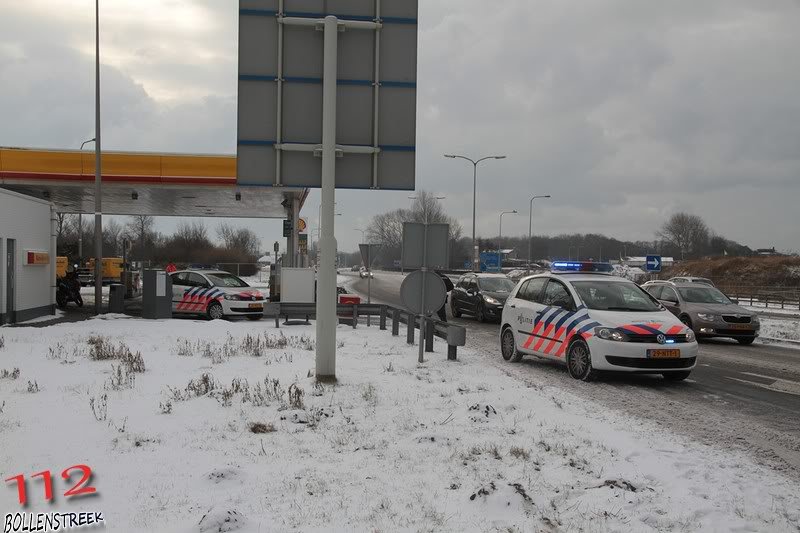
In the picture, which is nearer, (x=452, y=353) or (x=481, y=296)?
(x=452, y=353)

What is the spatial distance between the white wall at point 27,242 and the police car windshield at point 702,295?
17686 millimetres

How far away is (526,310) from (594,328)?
6.18ft

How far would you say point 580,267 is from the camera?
42.2 feet

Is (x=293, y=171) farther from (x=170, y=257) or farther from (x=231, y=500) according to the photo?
(x=170, y=257)

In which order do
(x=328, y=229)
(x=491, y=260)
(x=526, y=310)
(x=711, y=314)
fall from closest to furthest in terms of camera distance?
1. (x=328, y=229)
2. (x=526, y=310)
3. (x=711, y=314)
4. (x=491, y=260)

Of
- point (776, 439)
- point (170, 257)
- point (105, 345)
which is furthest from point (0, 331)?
point (170, 257)

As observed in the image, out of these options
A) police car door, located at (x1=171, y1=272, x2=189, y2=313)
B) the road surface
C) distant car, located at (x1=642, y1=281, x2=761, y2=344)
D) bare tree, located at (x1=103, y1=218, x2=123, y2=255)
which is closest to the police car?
the road surface

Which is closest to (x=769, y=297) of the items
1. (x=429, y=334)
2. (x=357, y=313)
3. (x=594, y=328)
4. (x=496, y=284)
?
(x=496, y=284)

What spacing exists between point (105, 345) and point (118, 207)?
70.5 ft

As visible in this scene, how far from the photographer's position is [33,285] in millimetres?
18750

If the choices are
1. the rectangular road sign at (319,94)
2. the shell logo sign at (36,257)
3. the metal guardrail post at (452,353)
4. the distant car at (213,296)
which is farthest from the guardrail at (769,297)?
the shell logo sign at (36,257)

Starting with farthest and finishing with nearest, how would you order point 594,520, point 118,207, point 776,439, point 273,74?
point 118,207, point 273,74, point 776,439, point 594,520

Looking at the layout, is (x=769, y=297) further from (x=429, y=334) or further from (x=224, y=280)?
(x=429, y=334)

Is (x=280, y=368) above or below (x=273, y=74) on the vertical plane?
below
